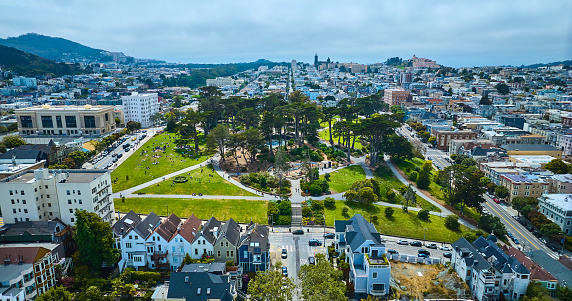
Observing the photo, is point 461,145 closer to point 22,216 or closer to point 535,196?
point 535,196

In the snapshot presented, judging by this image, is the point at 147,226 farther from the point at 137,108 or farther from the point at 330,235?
the point at 137,108

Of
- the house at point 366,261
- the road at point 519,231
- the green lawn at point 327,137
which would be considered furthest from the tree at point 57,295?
the green lawn at point 327,137

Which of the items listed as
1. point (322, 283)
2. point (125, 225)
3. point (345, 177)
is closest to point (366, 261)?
point (322, 283)

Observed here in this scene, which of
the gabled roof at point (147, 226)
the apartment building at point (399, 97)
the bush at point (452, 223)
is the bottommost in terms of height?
the bush at point (452, 223)

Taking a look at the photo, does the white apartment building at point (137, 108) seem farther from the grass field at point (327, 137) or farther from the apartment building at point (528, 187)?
the apartment building at point (528, 187)

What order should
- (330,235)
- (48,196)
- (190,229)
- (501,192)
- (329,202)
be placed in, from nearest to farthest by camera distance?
(190,229) → (48,196) → (330,235) → (329,202) → (501,192)

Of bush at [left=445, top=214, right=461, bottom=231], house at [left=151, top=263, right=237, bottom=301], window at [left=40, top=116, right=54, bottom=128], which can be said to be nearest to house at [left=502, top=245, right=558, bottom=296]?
bush at [left=445, top=214, right=461, bottom=231]
